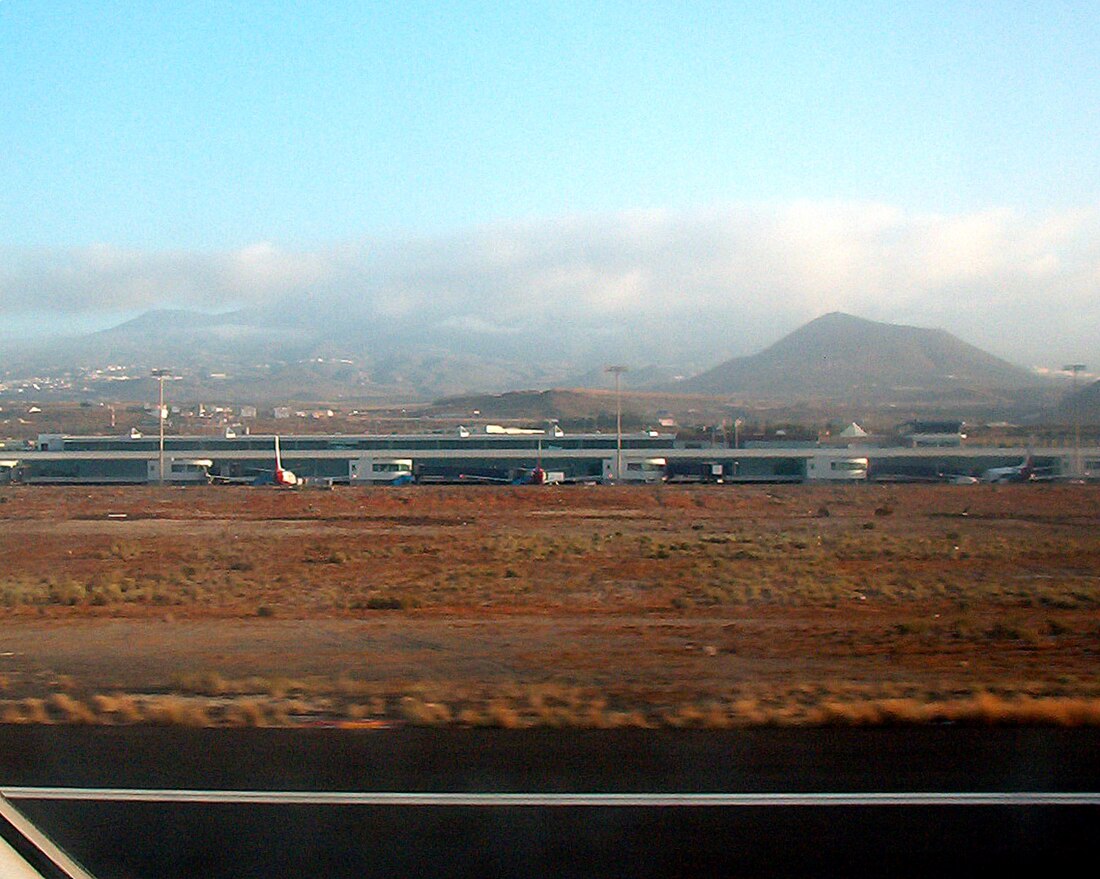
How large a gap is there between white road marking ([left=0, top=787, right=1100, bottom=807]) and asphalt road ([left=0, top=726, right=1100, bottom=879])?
70 millimetres

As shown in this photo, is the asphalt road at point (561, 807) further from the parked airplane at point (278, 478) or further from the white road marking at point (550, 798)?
the parked airplane at point (278, 478)

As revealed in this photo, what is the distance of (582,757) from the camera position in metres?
7.83

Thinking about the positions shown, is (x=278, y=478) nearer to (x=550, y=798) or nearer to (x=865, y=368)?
(x=550, y=798)

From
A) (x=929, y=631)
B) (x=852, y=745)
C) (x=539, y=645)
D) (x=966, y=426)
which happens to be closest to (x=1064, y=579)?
(x=929, y=631)

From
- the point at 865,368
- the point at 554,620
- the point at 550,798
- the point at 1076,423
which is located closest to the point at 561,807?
the point at 550,798

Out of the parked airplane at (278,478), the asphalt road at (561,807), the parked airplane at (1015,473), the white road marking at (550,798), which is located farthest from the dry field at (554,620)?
the parked airplane at (278,478)

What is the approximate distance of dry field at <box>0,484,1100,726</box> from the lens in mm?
10180

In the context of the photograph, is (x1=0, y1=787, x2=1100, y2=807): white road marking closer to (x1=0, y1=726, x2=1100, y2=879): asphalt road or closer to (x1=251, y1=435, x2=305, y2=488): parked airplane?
(x1=0, y1=726, x2=1100, y2=879): asphalt road

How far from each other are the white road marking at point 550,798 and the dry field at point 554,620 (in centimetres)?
234

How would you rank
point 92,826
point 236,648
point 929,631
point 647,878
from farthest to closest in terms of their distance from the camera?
point 929,631 → point 236,648 → point 92,826 → point 647,878

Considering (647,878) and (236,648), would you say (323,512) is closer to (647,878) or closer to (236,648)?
(236,648)

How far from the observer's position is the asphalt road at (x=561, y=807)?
A: 5641mm

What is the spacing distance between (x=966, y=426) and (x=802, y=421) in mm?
14846

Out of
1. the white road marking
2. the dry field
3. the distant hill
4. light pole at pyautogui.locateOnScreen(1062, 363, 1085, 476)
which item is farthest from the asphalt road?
the distant hill
